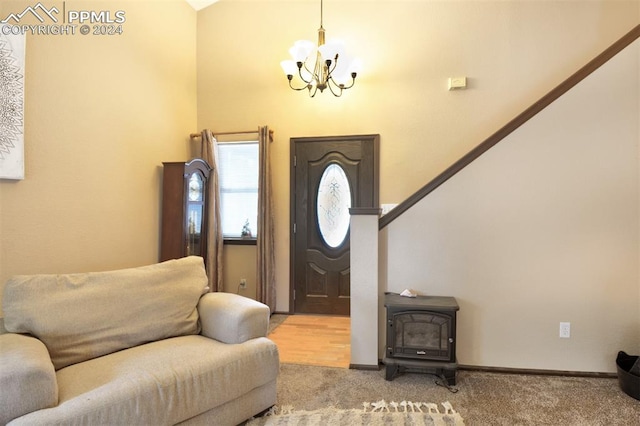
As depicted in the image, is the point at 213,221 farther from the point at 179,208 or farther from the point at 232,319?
the point at 232,319

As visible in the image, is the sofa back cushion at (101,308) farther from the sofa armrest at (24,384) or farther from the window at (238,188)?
the window at (238,188)

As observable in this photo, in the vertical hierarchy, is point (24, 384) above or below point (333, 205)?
below

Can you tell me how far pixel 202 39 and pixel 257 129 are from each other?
4.51 feet

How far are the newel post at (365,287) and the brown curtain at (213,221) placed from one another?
199 cm

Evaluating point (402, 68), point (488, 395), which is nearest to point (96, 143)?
point (402, 68)

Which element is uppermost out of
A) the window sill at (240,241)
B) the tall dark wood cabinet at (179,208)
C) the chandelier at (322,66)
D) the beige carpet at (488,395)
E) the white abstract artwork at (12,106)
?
the chandelier at (322,66)

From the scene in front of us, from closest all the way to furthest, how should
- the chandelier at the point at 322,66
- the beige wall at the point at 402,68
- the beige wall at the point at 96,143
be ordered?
the beige wall at the point at 96,143
the chandelier at the point at 322,66
the beige wall at the point at 402,68

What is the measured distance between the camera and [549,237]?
2.58 metres

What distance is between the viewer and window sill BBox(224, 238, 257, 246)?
424 centimetres

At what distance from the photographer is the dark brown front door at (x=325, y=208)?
402cm

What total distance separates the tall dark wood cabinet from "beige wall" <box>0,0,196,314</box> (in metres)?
0.12

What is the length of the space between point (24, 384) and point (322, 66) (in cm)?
341

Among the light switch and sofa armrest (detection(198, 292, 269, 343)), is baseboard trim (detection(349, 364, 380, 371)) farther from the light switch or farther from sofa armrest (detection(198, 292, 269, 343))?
the light switch

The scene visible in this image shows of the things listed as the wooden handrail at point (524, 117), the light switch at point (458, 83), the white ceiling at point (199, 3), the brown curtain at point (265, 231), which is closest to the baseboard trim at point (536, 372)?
the wooden handrail at point (524, 117)
